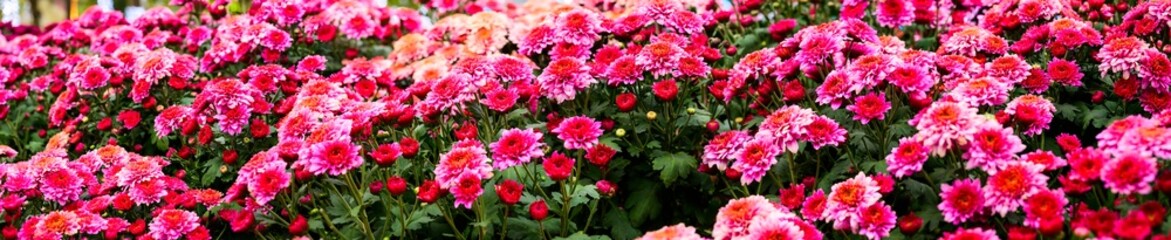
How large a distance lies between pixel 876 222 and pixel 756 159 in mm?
500

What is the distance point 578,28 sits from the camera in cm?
426

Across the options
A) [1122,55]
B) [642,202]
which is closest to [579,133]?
[642,202]

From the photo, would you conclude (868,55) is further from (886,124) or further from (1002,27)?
(1002,27)

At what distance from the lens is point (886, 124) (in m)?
3.44

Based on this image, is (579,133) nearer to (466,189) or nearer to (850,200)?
(466,189)

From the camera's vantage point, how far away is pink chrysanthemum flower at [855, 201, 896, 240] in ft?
9.12

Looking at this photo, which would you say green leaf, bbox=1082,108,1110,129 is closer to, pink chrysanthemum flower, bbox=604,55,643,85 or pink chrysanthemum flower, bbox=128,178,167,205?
pink chrysanthemum flower, bbox=604,55,643,85

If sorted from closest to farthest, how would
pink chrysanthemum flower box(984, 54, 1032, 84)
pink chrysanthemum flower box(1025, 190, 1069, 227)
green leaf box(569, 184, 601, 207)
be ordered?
1. pink chrysanthemum flower box(1025, 190, 1069, 227)
2. green leaf box(569, 184, 601, 207)
3. pink chrysanthemum flower box(984, 54, 1032, 84)

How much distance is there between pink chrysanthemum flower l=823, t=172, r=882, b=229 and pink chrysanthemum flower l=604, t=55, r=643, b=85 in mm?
1032

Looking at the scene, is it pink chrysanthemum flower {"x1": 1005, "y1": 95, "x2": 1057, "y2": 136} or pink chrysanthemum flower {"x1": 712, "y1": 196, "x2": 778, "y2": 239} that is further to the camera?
pink chrysanthemum flower {"x1": 1005, "y1": 95, "x2": 1057, "y2": 136}

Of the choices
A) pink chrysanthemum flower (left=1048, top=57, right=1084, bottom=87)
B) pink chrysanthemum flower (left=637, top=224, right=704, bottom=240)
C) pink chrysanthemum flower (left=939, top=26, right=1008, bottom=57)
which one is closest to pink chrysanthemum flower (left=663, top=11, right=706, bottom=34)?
pink chrysanthemum flower (left=939, top=26, right=1008, bottom=57)

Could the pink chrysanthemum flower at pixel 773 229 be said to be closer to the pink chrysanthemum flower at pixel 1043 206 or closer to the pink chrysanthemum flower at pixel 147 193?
the pink chrysanthemum flower at pixel 1043 206

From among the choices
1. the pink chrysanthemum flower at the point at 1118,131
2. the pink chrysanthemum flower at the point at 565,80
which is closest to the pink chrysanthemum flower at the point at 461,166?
the pink chrysanthemum flower at the point at 565,80

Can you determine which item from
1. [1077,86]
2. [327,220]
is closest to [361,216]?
[327,220]
